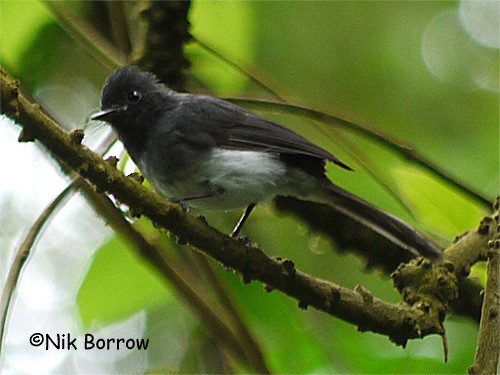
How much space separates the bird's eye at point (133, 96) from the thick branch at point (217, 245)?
4.22 ft

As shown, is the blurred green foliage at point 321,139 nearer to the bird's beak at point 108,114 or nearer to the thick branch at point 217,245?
the bird's beak at point 108,114

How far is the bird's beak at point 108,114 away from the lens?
3670 mm

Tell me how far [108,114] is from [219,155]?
576 mm

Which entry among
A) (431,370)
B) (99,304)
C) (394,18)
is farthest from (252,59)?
(394,18)

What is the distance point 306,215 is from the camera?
407 centimetres

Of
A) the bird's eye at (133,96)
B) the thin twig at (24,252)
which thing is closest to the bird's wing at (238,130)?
the bird's eye at (133,96)

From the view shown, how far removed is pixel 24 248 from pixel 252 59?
1.84m

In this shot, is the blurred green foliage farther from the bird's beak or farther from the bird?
the bird's beak

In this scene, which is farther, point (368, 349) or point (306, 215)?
point (306, 215)

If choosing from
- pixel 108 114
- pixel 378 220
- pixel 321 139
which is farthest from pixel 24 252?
pixel 321 139

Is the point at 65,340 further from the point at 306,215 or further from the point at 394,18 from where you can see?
the point at 394,18

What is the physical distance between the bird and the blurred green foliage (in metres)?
0.15

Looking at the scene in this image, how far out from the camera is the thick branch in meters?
2.20

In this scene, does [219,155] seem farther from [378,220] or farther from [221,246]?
[221,246]
